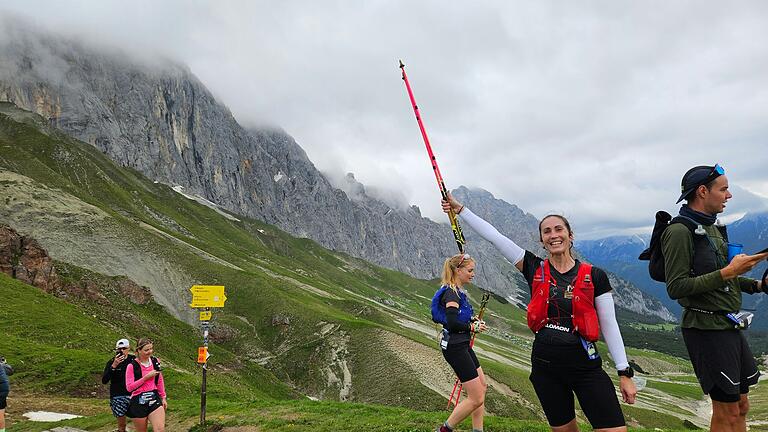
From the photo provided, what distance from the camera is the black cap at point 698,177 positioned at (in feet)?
20.0

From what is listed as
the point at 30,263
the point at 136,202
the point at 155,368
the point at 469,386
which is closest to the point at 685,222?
the point at 469,386

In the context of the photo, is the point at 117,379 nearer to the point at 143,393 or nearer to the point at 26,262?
the point at 143,393

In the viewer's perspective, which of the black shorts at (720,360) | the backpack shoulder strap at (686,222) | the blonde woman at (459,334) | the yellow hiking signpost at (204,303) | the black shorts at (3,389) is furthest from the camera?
the yellow hiking signpost at (204,303)

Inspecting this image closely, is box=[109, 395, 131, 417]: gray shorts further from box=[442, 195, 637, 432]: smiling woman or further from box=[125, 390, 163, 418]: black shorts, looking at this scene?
box=[442, 195, 637, 432]: smiling woman

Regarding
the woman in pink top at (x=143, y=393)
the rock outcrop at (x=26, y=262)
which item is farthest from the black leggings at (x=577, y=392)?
the rock outcrop at (x=26, y=262)

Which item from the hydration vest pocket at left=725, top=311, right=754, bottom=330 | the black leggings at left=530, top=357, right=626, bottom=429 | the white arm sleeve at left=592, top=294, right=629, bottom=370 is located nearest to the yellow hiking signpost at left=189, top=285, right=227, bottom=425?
the black leggings at left=530, top=357, right=626, bottom=429

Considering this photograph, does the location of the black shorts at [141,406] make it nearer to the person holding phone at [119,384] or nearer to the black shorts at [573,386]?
the person holding phone at [119,384]

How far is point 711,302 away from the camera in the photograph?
5703 millimetres

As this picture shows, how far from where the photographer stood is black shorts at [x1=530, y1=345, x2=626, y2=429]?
5.78 m

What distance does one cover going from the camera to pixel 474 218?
7586 millimetres

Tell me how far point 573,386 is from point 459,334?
3.69 meters

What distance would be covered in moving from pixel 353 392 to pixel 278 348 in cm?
1575

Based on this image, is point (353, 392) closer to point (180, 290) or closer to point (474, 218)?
point (180, 290)

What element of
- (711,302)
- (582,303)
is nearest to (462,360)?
(582,303)
